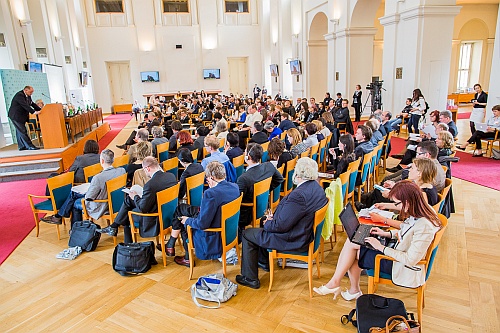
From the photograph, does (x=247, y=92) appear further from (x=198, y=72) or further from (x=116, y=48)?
(x=116, y=48)

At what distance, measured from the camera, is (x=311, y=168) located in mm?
3049

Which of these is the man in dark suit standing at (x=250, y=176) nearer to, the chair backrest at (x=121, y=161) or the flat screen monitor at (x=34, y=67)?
the chair backrest at (x=121, y=161)

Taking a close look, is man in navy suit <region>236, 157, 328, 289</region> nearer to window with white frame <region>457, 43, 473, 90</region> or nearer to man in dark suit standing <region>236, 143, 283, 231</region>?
man in dark suit standing <region>236, 143, 283, 231</region>

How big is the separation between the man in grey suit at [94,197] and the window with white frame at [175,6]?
1953 centimetres

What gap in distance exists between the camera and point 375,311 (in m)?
2.49

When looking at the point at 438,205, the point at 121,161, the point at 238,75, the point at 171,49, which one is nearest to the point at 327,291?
the point at 438,205

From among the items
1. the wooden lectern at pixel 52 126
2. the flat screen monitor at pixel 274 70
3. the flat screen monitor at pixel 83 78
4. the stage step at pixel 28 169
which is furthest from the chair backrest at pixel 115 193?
the flat screen monitor at pixel 274 70

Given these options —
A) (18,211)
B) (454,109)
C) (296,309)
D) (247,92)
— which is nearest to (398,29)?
(454,109)

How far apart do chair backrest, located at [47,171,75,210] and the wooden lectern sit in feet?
14.0

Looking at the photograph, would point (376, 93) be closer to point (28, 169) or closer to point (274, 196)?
point (274, 196)

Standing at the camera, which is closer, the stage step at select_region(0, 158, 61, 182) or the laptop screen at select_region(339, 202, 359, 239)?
the laptop screen at select_region(339, 202, 359, 239)

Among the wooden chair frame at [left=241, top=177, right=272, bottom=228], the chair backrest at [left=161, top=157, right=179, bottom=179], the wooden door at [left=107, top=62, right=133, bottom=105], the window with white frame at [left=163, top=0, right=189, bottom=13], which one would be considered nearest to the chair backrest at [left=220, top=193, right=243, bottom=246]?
the wooden chair frame at [left=241, top=177, right=272, bottom=228]

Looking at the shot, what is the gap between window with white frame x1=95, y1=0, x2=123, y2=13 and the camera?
20.5 meters

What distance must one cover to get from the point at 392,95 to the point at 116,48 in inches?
657
